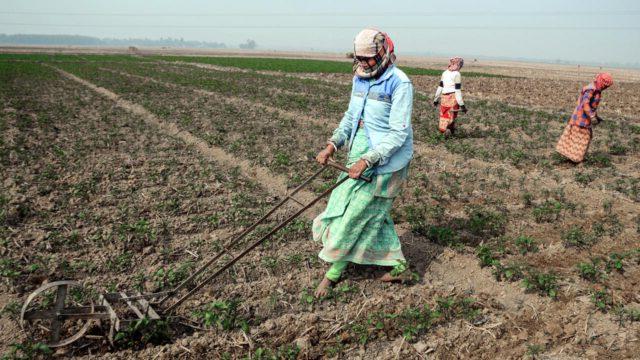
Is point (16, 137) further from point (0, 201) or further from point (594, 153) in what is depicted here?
point (594, 153)

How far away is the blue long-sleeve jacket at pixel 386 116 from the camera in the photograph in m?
3.50

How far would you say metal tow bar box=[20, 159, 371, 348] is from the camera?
3207mm

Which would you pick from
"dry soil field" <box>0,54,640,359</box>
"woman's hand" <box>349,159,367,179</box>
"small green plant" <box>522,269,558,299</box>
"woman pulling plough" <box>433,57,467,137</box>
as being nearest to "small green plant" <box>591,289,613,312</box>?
"dry soil field" <box>0,54,640,359</box>

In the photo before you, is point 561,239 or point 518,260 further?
point 561,239

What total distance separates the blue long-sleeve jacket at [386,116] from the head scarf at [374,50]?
81 millimetres

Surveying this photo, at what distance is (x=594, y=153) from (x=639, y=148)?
4.93 feet

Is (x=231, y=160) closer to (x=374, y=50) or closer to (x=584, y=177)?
(x=374, y=50)

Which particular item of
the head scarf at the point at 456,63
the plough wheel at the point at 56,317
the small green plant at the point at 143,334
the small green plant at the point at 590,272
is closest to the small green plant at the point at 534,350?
the small green plant at the point at 590,272

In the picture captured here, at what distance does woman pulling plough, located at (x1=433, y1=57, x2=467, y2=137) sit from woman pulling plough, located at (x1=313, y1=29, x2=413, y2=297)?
6.63 metres

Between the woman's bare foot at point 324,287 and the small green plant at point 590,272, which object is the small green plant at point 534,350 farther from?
the woman's bare foot at point 324,287

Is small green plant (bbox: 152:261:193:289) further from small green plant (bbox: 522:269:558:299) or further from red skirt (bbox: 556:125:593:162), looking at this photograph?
red skirt (bbox: 556:125:593:162)

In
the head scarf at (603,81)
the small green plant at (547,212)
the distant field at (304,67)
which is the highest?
the distant field at (304,67)

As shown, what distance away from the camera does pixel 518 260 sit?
4.70m

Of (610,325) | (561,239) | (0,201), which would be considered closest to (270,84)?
(0,201)
